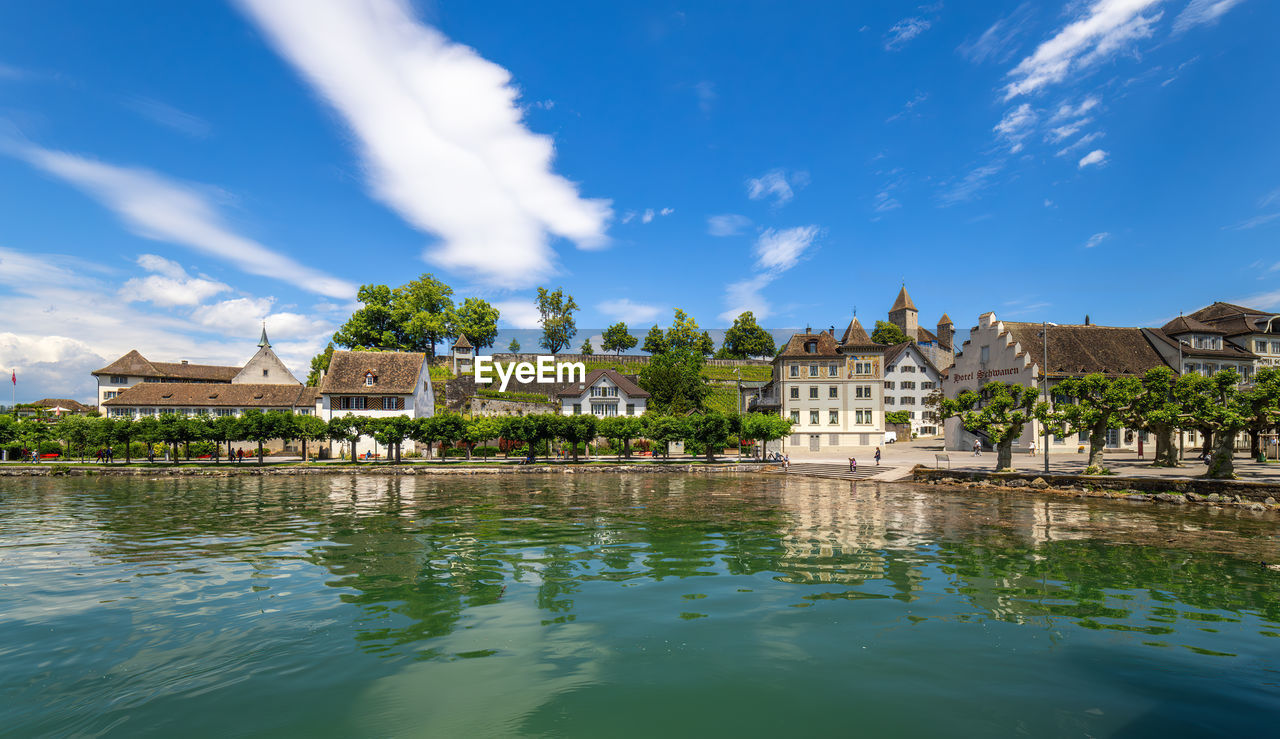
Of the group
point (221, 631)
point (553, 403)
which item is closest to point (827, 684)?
point (221, 631)

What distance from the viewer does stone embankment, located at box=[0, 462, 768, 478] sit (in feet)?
179

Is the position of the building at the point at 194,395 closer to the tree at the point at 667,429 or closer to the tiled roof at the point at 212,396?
the tiled roof at the point at 212,396

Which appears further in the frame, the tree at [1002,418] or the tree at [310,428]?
the tree at [310,428]

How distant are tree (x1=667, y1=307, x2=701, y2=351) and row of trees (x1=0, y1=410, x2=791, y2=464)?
175 feet

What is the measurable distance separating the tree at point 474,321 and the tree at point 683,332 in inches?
1326

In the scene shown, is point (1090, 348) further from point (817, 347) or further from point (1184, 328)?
point (817, 347)

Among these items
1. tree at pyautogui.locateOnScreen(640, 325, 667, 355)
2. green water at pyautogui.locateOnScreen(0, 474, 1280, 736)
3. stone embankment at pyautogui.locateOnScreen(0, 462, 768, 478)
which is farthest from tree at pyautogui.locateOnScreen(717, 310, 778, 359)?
green water at pyautogui.locateOnScreen(0, 474, 1280, 736)

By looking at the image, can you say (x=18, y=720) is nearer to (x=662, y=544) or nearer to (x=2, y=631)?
(x=2, y=631)

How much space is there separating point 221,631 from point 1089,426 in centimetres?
4837

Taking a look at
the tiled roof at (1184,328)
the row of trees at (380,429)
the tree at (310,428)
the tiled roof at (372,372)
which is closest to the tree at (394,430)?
the row of trees at (380,429)

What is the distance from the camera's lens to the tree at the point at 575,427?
6191cm

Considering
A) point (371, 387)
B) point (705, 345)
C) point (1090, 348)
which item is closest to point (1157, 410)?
point (1090, 348)

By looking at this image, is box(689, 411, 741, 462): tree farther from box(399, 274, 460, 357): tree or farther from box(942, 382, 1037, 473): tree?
box(399, 274, 460, 357): tree

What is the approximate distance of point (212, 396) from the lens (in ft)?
265
